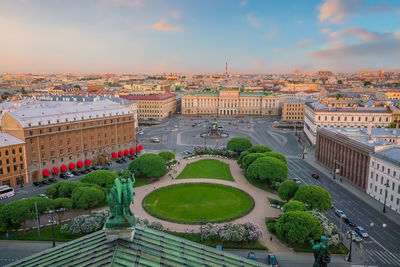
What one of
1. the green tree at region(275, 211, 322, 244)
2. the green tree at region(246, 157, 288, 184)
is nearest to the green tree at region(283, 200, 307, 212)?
the green tree at region(275, 211, 322, 244)

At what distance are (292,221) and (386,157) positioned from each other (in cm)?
3690

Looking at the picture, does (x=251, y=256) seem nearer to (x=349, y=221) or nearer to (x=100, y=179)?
(x=349, y=221)

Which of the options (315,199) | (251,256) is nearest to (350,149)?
(315,199)

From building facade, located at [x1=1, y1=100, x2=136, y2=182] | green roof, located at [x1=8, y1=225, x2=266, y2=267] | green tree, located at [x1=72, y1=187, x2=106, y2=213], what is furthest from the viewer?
building facade, located at [x1=1, y1=100, x2=136, y2=182]

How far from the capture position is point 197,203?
242 feet

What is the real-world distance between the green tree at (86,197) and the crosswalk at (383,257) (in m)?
52.3

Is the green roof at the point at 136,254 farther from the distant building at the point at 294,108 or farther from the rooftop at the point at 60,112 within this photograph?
the distant building at the point at 294,108

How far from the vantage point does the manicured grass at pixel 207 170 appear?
306 feet

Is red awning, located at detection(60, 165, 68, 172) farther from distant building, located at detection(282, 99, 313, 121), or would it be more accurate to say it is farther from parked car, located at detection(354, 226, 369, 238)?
distant building, located at detection(282, 99, 313, 121)

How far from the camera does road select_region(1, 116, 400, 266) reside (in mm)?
54878

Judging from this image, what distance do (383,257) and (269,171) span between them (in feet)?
109

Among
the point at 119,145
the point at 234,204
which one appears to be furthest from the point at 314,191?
the point at 119,145

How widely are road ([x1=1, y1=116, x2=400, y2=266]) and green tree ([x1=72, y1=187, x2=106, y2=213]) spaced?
2210 cm

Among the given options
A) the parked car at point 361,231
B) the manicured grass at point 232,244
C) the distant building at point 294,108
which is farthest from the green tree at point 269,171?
the distant building at point 294,108
